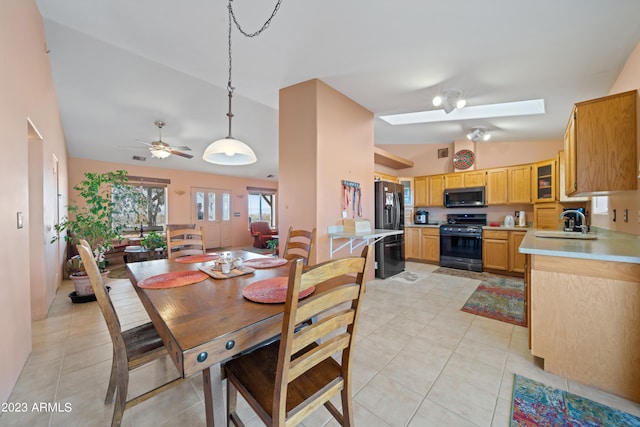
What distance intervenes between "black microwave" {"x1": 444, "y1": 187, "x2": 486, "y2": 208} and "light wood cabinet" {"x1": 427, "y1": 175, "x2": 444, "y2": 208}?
4.6 inches

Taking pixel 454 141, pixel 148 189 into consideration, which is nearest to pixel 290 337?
pixel 454 141

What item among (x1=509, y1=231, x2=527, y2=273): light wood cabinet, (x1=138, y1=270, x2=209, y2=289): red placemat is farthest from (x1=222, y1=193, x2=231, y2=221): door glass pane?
(x1=509, y1=231, x2=527, y2=273): light wood cabinet

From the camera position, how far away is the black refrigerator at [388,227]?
13.2ft

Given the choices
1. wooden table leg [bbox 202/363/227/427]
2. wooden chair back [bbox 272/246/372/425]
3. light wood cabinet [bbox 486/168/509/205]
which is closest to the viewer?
→ wooden chair back [bbox 272/246/372/425]

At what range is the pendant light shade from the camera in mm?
1922

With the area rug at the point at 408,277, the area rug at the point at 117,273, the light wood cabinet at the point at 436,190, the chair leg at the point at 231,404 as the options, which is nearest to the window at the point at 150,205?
the area rug at the point at 117,273

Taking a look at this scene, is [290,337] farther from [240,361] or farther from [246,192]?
[246,192]

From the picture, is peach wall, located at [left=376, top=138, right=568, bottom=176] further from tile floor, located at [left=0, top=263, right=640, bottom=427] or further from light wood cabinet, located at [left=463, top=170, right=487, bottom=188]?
tile floor, located at [left=0, top=263, right=640, bottom=427]

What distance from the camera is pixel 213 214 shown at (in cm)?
764

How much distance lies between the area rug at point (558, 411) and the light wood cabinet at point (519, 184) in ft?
12.2

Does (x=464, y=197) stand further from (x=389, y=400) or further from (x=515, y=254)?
(x=389, y=400)

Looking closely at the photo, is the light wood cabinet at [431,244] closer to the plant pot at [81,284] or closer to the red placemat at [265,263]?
the red placemat at [265,263]

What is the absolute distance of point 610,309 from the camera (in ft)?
4.92

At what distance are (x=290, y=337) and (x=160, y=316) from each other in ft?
1.83
